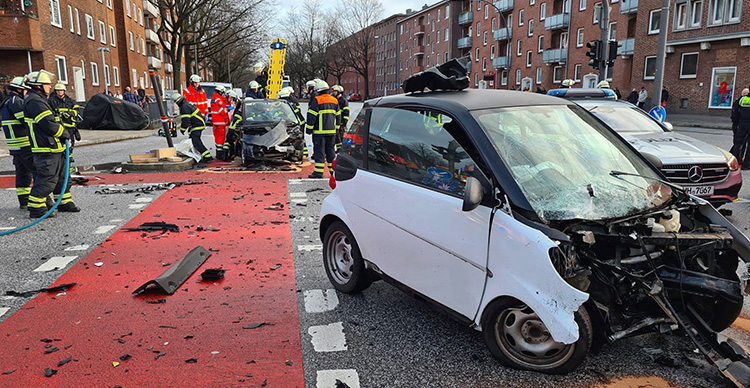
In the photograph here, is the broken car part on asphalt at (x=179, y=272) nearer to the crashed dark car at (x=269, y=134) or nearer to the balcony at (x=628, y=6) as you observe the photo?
the crashed dark car at (x=269, y=134)

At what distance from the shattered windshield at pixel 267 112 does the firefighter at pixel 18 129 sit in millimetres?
5307

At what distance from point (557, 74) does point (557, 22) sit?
4.81 metres

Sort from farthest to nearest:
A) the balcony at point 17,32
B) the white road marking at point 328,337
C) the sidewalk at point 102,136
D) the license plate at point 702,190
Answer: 1. the balcony at point 17,32
2. the sidewalk at point 102,136
3. the license plate at point 702,190
4. the white road marking at point 328,337

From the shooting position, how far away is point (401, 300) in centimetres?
450

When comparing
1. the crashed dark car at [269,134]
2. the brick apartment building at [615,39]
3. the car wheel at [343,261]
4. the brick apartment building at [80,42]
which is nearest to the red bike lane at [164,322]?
the car wheel at [343,261]

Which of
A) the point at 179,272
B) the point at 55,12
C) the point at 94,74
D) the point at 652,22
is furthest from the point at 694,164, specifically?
the point at 94,74

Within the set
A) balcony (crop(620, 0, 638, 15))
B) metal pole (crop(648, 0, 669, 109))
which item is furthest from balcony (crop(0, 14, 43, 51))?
balcony (crop(620, 0, 638, 15))

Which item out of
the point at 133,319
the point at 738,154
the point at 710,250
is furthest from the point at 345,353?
the point at 738,154

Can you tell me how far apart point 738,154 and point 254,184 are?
10775 millimetres

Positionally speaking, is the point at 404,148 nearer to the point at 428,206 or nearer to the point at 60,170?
the point at 428,206

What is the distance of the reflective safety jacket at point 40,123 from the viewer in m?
7.31

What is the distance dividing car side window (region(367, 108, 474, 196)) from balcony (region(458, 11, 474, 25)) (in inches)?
2779

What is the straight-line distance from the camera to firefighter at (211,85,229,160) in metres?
13.6

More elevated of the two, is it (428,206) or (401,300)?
(428,206)
